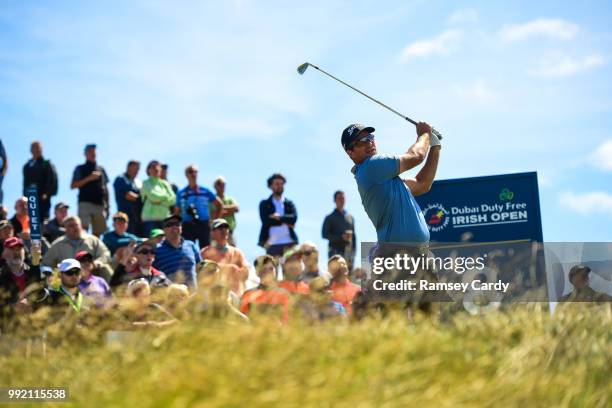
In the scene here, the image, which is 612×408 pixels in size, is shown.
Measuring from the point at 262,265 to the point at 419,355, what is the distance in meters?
5.87

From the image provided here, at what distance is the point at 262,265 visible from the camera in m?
10.2

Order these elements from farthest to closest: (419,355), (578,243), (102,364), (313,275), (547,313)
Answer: (313,275) → (578,243) → (547,313) → (102,364) → (419,355)

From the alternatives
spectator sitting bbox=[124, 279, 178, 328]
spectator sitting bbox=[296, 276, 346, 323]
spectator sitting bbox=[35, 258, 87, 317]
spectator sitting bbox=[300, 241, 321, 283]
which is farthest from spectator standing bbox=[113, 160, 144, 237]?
spectator sitting bbox=[296, 276, 346, 323]

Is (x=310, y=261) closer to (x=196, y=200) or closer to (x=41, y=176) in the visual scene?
(x=196, y=200)

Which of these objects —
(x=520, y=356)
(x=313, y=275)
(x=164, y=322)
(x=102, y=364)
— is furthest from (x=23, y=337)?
(x=313, y=275)

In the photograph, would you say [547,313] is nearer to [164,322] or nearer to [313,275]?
[164,322]

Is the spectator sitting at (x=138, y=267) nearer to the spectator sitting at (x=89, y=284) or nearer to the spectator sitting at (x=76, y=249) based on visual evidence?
the spectator sitting at (x=89, y=284)

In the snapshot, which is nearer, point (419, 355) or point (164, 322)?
point (419, 355)

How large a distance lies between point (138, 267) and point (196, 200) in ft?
12.0

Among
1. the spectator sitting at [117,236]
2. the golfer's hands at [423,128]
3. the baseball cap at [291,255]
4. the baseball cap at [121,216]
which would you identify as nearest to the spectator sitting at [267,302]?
the golfer's hands at [423,128]

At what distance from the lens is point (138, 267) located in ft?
36.1

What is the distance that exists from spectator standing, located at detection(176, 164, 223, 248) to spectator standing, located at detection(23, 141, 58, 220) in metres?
2.77

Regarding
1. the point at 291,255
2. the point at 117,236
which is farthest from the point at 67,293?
the point at 117,236

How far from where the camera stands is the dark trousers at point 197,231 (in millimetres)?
14265
